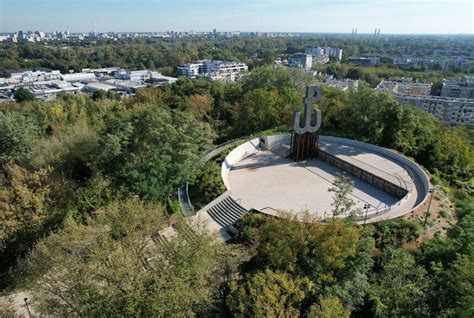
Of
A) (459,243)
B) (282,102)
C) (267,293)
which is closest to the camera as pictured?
(267,293)

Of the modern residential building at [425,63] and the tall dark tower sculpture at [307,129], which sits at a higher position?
the tall dark tower sculpture at [307,129]

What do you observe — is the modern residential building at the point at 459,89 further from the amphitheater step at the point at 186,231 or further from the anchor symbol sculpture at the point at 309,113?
the amphitheater step at the point at 186,231

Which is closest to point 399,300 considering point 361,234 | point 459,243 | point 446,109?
point 361,234

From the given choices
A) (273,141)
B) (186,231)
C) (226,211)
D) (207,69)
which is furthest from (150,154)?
(207,69)

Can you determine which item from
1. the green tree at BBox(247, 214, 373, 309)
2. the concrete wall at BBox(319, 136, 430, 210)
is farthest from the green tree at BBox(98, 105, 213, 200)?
the concrete wall at BBox(319, 136, 430, 210)

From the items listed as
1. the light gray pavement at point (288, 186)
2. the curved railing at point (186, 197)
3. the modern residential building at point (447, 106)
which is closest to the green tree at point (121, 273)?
the curved railing at point (186, 197)

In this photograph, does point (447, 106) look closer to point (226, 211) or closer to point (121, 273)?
point (226, 211)

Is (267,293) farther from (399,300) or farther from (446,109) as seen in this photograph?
(446,109)
